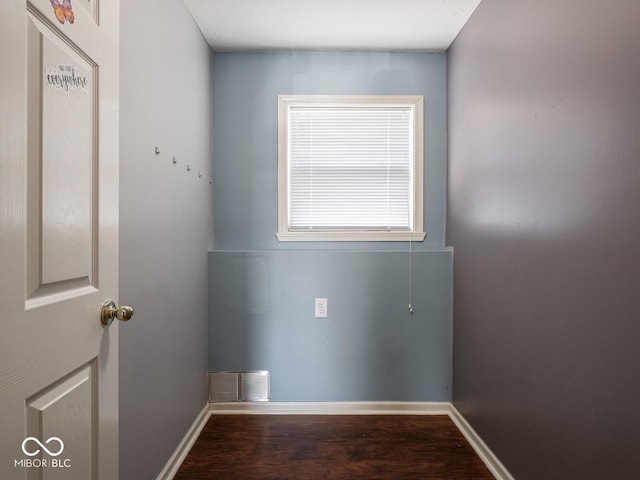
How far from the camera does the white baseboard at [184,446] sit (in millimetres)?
1916

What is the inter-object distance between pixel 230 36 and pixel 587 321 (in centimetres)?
239

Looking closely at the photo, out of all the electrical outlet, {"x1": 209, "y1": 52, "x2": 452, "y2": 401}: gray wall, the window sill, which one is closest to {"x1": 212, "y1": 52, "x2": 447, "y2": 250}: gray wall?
the window sill

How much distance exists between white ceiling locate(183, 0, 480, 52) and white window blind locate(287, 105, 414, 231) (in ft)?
1.38

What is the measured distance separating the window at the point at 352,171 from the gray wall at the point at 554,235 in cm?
51

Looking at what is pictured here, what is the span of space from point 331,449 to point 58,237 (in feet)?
6.06

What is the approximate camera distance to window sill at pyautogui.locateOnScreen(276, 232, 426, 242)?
2752 mm

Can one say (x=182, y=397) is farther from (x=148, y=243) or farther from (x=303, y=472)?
(x=148, y=243)

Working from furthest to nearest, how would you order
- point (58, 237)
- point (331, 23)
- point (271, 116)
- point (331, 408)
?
point (271, 116), point (331, 408), point (331, 23), point (58, 237)

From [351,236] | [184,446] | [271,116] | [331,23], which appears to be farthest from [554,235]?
[184,446]

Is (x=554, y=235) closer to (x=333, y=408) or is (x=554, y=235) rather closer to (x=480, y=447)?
(x=480, y=447)

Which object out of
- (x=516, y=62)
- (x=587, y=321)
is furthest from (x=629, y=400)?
(x=516, y=62)

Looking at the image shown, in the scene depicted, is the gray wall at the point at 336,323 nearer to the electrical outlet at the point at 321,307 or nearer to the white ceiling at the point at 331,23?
the electrical outlet at the point at 321,307

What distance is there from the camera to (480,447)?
2.14 metres

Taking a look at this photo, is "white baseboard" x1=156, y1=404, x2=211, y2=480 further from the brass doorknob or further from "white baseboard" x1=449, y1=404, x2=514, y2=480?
"white baseboard" x1=449, y1=404, x2=514, y2=480
